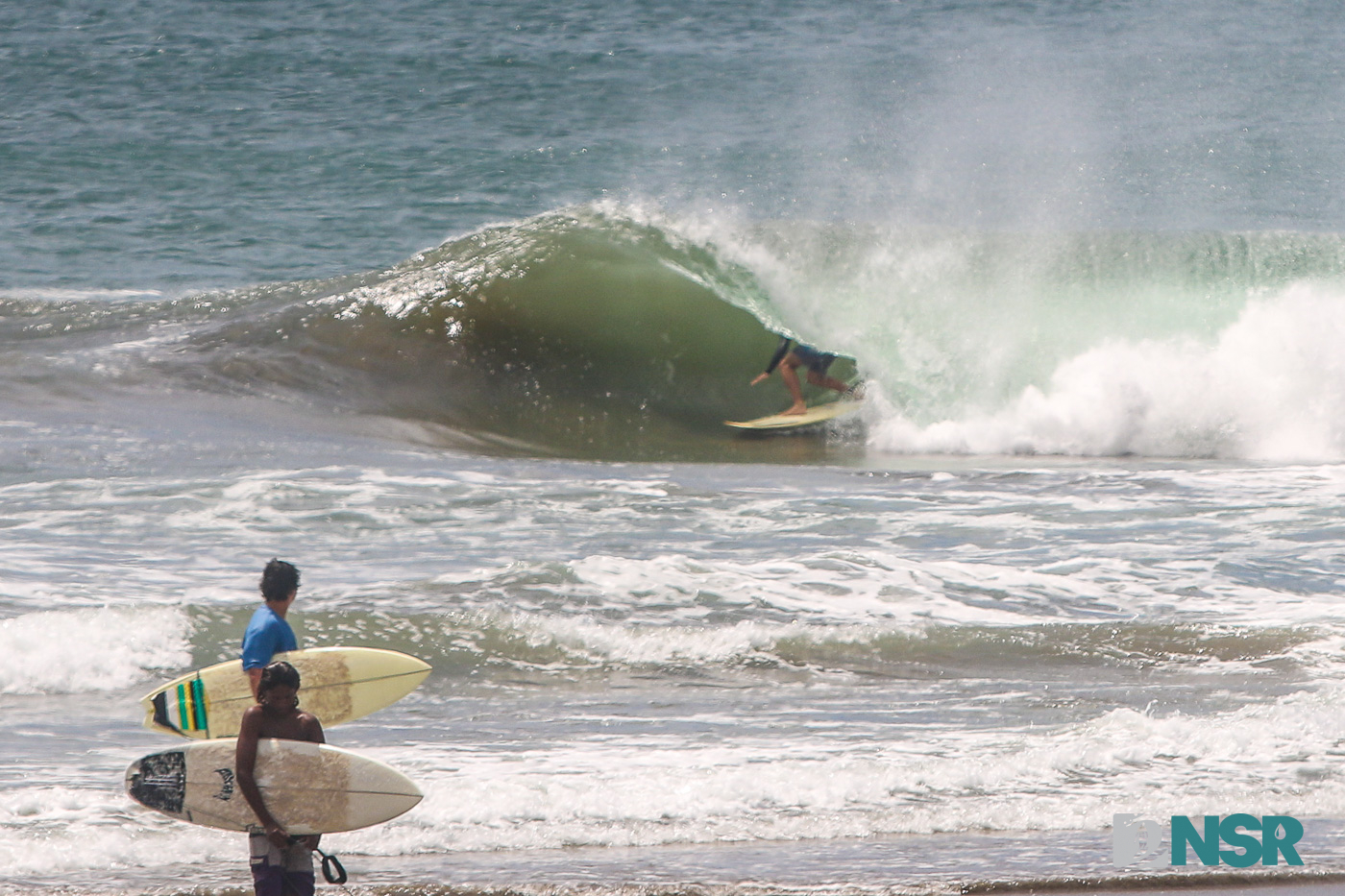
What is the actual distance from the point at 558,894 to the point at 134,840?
1356 mm

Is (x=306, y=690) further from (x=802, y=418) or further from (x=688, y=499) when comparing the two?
(x=802, y=418)

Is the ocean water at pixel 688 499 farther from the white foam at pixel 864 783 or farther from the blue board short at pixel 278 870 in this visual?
the blue board short at pixel 278 870

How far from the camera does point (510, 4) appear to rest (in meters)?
35.3

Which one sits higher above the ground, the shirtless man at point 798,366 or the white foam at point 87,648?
the shirtless man at point 798,366

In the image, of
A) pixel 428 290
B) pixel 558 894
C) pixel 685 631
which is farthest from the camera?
pixel 428 290

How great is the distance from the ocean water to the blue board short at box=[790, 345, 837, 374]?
237mm

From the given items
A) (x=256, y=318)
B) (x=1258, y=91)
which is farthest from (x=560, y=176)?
(x=1258, y=91)

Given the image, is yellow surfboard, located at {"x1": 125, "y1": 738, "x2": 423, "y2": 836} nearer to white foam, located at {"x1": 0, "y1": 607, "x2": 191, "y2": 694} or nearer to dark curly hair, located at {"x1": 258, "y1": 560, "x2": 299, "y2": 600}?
dark curly hair, located at {"x1": 258, "y1": 560, "x2": 299, "y2": 600}

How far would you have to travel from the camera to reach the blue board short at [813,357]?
1197 cm

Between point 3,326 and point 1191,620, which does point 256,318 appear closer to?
point 3,326

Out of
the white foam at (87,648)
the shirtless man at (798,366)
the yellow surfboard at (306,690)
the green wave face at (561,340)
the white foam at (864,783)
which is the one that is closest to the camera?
the yellow surfboard at (306,690)
